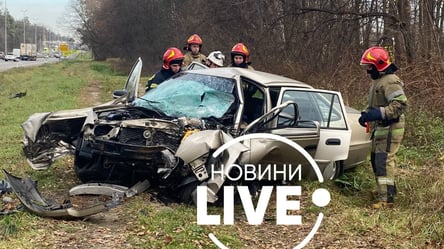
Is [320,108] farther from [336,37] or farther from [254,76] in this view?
[336,37]

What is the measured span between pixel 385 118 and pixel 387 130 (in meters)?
0.21

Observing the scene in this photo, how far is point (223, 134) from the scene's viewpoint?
193 inches

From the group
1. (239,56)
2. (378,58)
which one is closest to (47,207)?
(378,58)

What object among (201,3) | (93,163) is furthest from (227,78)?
(201,3)

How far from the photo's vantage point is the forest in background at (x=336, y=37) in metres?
11.1

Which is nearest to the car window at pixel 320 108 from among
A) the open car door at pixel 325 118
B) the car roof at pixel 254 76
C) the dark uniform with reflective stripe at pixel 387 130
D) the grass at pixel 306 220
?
the open car door at pixel 325 118

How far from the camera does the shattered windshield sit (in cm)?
553

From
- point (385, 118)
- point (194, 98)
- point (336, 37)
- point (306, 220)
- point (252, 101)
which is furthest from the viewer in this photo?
point (336, 37)

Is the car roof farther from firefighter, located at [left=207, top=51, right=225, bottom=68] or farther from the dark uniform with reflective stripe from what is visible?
firefighter, located at [left=207, top=51, right=225, bottom=68]

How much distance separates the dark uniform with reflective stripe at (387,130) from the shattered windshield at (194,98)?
5.31 ft

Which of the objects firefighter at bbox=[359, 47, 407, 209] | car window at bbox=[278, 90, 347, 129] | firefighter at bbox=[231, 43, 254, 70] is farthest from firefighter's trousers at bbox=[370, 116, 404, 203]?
firefighter at bbox=[231, 43, 254, 70]

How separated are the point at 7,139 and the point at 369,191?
23.2ft

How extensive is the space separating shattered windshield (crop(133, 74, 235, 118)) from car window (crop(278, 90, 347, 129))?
2.65ft

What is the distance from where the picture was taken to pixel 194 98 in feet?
18.8
